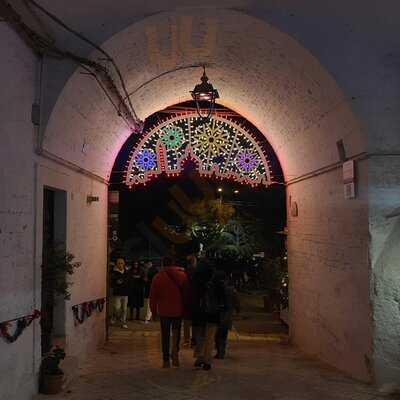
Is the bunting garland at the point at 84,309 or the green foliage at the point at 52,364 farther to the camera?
the bunting garland at the point at 84,309

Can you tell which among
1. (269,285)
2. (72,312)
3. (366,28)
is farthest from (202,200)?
(366,28)

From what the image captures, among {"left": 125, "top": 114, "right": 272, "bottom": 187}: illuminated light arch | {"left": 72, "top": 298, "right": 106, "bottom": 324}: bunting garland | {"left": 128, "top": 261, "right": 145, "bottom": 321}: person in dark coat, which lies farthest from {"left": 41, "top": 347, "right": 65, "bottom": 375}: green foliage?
{"left": 128, "top": 261, "right": 145, "bottom": 321}: person in dark coat

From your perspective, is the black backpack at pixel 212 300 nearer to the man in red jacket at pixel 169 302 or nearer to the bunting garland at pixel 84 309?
the man in red jacket at pixel 169 302

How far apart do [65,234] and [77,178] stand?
3.27ft

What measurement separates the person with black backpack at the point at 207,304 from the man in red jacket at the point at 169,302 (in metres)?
0.20

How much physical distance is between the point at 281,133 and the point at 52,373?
5692 mm

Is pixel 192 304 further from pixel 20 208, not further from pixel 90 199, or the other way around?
pixel 20 208

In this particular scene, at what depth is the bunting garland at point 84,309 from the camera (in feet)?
25.7

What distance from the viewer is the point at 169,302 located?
7691mm

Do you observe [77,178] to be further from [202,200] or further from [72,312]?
[202,200]

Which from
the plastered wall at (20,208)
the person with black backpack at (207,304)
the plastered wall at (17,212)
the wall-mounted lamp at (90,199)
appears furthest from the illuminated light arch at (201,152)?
the plastered wall at (17,212)

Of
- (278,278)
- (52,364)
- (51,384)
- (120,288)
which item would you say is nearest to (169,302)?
(52,364)

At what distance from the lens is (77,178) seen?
8.08 meters

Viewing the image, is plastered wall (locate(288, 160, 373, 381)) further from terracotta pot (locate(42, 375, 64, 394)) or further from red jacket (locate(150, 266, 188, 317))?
terracotta pot (locate(42, 375, 64, 394))
